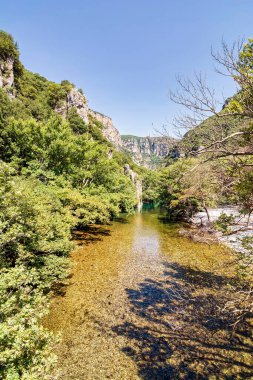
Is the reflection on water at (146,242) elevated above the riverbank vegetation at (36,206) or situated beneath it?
situated beneath

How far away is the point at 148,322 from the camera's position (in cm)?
855

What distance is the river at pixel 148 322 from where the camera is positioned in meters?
6.23

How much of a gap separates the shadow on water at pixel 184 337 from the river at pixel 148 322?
0.03m

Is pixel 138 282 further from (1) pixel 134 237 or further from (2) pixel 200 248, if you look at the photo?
(1) pixel 134 237

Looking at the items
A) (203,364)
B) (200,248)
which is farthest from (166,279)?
(200,248)

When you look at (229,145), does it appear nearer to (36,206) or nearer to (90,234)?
(36,206)

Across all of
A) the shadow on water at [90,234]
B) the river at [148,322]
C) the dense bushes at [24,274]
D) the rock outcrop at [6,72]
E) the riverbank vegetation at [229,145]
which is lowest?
the shadow on water at [90,234]

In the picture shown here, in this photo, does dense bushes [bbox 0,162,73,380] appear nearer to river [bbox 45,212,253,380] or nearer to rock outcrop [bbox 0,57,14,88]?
river [bbox 45,212,253,380]

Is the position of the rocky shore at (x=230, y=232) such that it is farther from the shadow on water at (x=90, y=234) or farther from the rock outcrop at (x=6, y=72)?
the rock outcrop at (x=6, y=72)

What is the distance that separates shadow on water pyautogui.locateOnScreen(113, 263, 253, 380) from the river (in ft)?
0.10

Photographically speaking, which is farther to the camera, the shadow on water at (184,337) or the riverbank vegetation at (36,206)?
the shadow on water at (184,337)

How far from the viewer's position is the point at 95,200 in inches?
795

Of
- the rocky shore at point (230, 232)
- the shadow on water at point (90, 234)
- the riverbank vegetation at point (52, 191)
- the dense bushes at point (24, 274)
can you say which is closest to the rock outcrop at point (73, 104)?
the riverbank vegetation at point (52, 191)

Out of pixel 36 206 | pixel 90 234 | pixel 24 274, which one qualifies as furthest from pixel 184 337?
pixel 90 234
